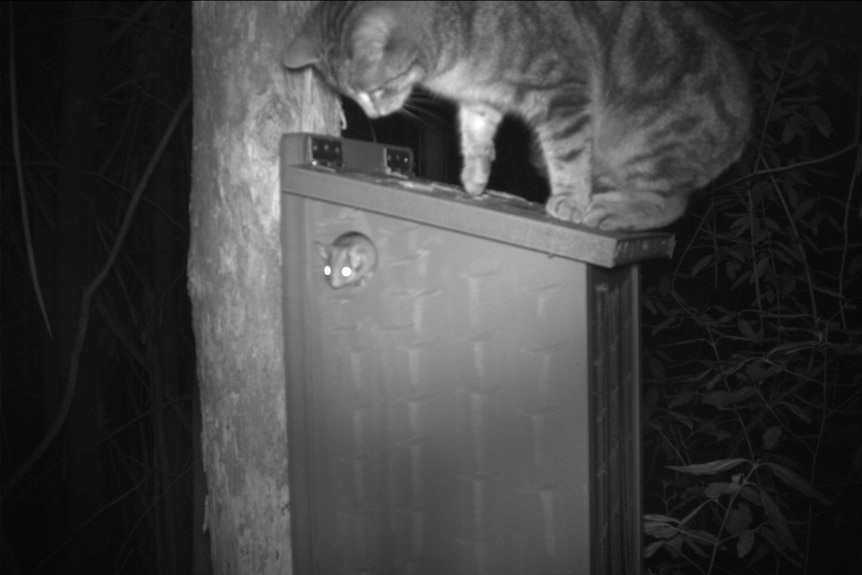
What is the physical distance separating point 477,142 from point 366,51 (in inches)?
16.7

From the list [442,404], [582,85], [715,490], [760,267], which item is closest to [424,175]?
[582,85]

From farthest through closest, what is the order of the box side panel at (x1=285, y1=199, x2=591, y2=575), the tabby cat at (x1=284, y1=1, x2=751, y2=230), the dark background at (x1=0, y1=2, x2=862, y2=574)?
1. the dark background at (x1=0, y1=2, x2=862, y2=574)
2. the tabby cat at (x1=284, y1=1, x2=751, y2=230)
3. the box side panel at (x1=285, y1=199, x2=591, y2=575)

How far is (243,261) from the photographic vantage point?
110 cm

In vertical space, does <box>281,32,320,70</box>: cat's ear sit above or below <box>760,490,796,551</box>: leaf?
above

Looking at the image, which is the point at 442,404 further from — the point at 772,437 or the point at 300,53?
the point at 772,437

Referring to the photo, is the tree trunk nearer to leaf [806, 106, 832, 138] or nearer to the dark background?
the dark background

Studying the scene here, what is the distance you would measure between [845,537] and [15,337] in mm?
3730

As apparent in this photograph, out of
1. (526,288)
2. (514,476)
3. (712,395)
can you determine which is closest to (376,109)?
(526,288)

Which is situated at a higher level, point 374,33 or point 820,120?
point 374,33

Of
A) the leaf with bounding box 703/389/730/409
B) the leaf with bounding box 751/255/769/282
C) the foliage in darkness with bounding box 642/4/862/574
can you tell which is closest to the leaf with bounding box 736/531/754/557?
the foliage in darkness with bounding box 642/4/862/574

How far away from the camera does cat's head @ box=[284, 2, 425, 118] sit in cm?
133

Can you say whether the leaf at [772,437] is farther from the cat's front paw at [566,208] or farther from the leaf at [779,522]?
the cat's front paw at [566,208]

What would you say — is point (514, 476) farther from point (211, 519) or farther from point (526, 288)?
point (211, 519)

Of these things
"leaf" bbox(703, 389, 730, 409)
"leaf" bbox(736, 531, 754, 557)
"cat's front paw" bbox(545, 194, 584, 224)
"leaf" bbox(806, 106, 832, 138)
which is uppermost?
"leaf" bbox(806, 106, 832, 138)
